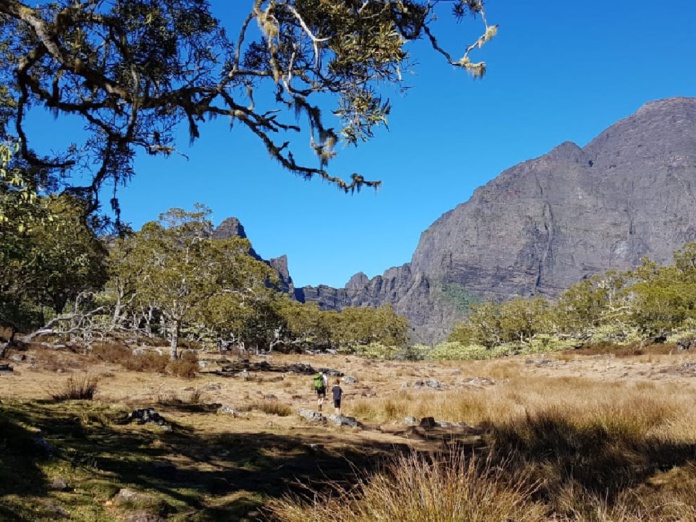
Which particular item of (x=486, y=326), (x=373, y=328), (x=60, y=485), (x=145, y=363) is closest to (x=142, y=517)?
(x=60, y=485)

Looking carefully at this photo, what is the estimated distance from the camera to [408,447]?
30.2 ft

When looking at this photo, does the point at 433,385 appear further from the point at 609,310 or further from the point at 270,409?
the point at 609,310

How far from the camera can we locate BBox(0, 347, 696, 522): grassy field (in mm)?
4184

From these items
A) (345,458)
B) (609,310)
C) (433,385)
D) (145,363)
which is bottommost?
(433,385)

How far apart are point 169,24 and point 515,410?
11024 mm

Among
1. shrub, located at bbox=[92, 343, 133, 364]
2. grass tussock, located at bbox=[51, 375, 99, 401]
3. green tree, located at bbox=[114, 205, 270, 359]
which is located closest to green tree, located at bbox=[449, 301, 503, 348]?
green tree, located at bbox=[114, 205, 270, 359]

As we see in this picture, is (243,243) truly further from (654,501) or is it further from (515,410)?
(654,501)

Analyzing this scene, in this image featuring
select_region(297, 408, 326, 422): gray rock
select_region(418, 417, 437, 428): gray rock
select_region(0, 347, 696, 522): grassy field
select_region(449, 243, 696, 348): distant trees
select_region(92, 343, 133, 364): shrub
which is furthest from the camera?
select_region(449, 243, 696, 348): distant trees

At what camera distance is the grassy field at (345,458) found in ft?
13.7

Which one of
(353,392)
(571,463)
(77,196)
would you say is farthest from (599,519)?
(353,392)

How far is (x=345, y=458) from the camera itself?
6172 mm

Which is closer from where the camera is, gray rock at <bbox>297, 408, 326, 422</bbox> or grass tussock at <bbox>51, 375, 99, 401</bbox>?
grass tussock at <bbox>51, 375, 99, 401</bbox>

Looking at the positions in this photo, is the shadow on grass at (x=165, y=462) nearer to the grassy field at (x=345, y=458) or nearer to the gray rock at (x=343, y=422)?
the grassy field at (x=345, y=458)

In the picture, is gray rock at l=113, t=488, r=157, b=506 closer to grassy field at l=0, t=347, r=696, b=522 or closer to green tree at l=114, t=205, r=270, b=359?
grassy field at l=0, t=347, r=696, b=522
